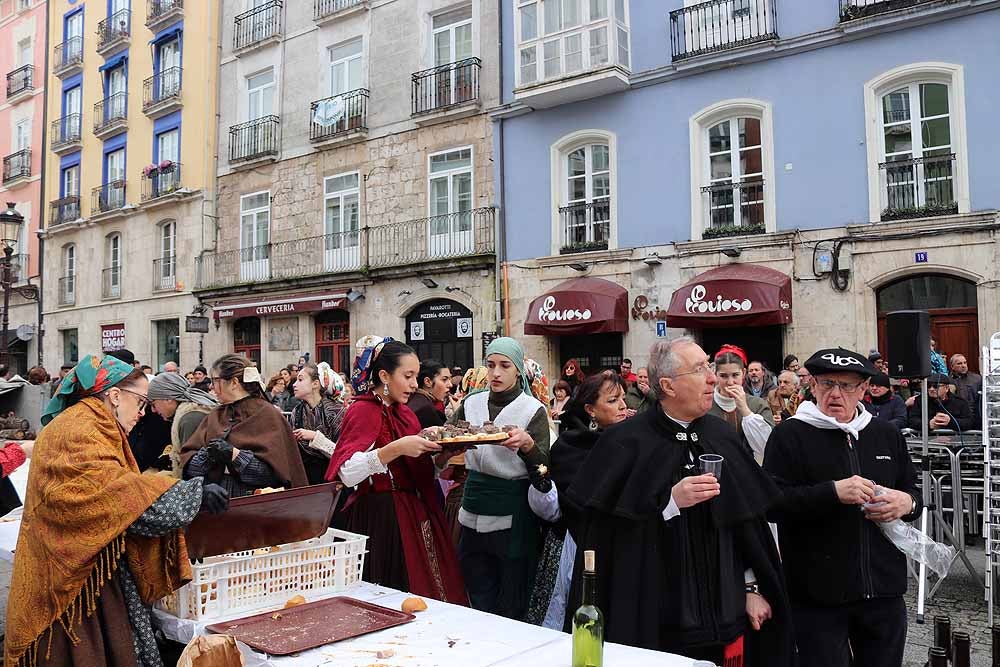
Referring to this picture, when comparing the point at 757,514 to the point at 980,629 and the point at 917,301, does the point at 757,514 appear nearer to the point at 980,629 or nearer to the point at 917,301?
the point at 980,629

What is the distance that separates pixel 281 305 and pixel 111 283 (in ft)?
30.6

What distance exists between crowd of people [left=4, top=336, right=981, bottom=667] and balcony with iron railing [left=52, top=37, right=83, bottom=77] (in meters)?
28.2

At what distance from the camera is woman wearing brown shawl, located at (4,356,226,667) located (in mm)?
2979

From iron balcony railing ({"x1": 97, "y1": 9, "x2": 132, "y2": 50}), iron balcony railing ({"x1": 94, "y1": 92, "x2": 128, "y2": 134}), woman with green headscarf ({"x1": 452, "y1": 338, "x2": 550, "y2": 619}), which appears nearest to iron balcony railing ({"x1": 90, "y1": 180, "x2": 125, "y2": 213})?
iron balcony railing ({"x1": 94, "y1": 92, "x2": 128, "y2": 134})

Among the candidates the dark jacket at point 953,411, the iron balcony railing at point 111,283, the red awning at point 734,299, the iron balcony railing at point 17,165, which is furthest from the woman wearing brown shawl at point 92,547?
the iron balcony railing at point 17,165

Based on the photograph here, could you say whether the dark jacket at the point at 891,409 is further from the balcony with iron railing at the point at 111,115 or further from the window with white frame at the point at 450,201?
the balcony with iron railing at the point at 111,115

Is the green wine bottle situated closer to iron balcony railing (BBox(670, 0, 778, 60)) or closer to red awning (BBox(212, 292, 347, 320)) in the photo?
iron balcony railing (BBox(670, 0, 778, 60))

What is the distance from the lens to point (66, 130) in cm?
2772

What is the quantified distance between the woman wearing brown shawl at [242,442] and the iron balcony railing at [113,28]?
25369 millimetres

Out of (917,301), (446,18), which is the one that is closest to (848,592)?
(917,301)

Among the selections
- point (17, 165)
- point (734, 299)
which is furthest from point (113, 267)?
point (734, 299)

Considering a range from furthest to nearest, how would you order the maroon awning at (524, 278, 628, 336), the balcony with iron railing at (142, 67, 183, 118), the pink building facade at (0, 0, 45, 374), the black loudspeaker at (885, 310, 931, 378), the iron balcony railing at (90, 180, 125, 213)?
the pink building facade at (0, 0, 45, 374), the iron balcony railing at (90, 180, 125, 213), the balcony with iron railing at (142, 67, 183, 118), the maroon awning at (524, 278, 628, 336), the black loudspeaker at (885, 310, 931, 378)

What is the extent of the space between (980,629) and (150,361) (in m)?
23.3

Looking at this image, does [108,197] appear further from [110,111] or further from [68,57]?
[68,57]
